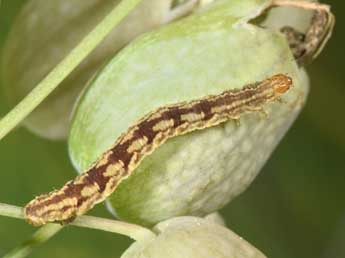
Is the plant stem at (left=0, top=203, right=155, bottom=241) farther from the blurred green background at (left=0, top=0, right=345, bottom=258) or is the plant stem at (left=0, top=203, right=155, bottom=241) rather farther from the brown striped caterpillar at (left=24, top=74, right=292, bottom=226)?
the blurred green background at (left=0, top=0, right=345, bottom=258)

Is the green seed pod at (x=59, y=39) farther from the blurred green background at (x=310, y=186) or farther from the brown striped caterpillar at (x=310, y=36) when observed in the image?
the blurred green background at (x=310, y=186)

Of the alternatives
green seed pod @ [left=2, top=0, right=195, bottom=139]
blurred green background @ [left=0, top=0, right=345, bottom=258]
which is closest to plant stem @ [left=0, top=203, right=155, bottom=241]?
green seed pod @ [left=2, top=0, right=195, bottom=139]

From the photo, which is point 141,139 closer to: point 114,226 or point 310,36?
point 114,226

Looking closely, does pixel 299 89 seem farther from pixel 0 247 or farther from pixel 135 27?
pixel 0 247

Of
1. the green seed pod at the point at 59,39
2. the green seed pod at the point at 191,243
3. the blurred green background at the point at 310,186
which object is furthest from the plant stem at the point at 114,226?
the blurred green background at the point at 310,186

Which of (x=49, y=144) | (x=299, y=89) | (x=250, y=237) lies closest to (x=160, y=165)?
(x=299, y=89)

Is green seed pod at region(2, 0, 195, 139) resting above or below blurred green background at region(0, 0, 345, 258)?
above
